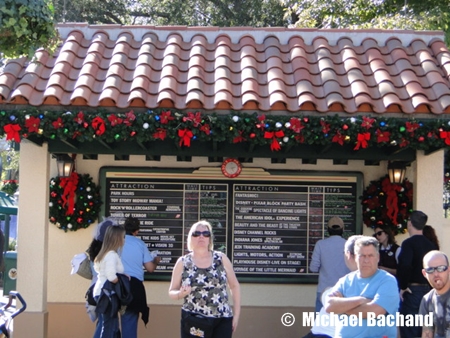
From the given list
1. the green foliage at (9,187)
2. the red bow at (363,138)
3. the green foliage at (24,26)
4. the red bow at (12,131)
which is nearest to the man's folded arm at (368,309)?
the red bow at (363,138)

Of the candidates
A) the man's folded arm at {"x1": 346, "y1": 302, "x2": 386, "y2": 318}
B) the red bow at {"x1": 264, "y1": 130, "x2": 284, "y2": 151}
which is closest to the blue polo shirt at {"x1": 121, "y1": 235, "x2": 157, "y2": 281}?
the red bow at {"x1": 264, "y1": 130, "x2": 284, "y2": 151}

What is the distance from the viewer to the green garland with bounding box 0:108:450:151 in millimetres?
7473

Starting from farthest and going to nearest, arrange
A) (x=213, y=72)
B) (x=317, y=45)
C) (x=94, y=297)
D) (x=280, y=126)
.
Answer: (x=317, y=45) < (x=213, y=72) < (x=280, y=126) < (x=94, y=297)

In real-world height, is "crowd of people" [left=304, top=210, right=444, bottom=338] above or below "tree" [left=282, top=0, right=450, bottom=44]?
below

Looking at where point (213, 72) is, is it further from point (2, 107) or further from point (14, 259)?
point (14, 259)

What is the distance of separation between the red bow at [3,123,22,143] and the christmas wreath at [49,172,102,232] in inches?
67.9

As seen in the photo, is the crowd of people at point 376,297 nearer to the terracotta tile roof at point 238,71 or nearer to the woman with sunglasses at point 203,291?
the woman with sunglasses at point 203,291

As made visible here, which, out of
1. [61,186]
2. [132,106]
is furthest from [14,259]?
[132,106]

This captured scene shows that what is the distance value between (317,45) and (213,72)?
1441 mm

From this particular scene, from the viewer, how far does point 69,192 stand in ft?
29.9

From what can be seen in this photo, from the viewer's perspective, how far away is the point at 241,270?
9.35 meters

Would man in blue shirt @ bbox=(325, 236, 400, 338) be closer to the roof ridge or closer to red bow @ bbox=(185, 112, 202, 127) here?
red bow @ bbox=(185, 112, 202, 127)

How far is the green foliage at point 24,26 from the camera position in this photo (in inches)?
215

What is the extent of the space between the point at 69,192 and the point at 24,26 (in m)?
3.87
